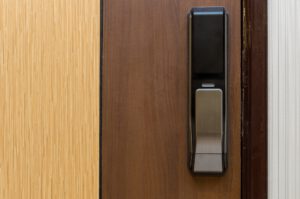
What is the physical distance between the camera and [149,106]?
76 centimetres

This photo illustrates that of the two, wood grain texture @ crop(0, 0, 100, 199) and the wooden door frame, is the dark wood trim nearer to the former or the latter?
the wooden door frame

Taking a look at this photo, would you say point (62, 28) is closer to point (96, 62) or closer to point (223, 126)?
point (96, 62)

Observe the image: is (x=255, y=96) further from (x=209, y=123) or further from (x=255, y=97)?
(x=209, y=123)

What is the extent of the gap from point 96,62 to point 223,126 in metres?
0.29

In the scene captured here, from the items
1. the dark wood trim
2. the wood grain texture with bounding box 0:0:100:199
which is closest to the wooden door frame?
the dark wood trim

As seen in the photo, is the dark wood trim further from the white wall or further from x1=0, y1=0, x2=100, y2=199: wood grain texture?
x1=0, y1=0, x2=100, y2=199: wood grain texture

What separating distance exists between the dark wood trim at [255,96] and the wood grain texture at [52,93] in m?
0.30

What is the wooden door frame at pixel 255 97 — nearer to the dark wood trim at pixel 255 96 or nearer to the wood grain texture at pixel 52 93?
the dark wood trim at pixel 255 96

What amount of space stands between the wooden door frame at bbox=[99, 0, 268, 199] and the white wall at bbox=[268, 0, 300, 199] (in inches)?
0.7

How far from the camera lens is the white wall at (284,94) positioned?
0.74 m

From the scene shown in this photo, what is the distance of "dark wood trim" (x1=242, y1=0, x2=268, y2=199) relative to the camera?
736mm

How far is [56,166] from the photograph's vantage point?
2.58 ft

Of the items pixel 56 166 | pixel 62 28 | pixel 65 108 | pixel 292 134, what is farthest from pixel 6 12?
pixel 292 134

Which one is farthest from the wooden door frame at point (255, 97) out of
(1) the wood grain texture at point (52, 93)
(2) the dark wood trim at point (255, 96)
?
(1) the wood grain texture at point (52, 93)
